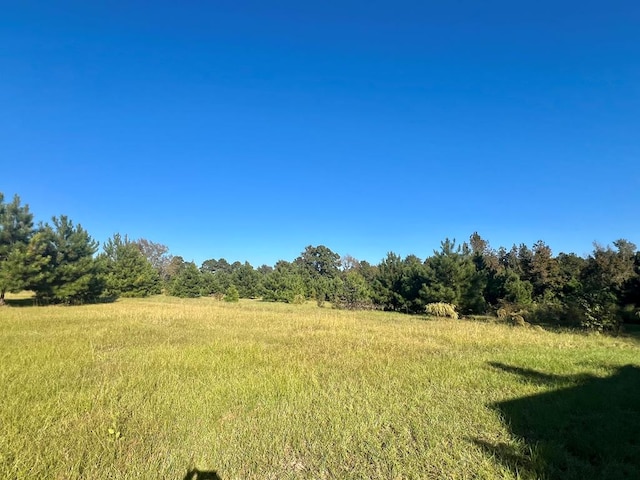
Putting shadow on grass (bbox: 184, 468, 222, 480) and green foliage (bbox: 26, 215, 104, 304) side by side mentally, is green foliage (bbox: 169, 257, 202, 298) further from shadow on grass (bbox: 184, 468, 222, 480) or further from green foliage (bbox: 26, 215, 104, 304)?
shadow on grass (bbox: 184, 468, 222, 480)

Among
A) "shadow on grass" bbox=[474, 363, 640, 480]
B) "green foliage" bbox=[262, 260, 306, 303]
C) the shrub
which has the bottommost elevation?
"shadow on grass" bbox=[474, 363, 640, 480]

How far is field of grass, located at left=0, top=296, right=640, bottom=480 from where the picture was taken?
9.43ft

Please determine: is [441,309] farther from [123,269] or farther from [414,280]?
[123,269]

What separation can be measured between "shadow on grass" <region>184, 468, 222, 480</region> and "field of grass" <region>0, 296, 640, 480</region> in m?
0.01

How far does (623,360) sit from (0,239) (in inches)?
1010

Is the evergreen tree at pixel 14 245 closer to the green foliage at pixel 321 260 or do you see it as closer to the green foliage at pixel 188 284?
the green foliage at pixel 188 284

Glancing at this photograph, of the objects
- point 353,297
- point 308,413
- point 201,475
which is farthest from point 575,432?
point 353,297

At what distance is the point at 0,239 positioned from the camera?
1836 cm

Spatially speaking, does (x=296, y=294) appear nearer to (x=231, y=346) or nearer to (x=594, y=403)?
(x=231, y=346)

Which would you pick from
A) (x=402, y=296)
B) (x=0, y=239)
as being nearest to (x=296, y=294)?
(x=402, y=296)

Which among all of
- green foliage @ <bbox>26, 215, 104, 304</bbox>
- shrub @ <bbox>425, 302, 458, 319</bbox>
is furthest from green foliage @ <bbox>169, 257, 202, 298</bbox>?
shrub @ <bbox>425, 302, 458, 319</bbox>

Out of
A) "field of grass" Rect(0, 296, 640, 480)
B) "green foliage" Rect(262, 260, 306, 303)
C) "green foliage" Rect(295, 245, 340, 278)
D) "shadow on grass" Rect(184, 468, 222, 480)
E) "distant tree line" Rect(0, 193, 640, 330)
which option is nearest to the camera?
"shadow on grass" Rect(184, 468, 222, 480)

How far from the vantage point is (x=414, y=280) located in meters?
23.2

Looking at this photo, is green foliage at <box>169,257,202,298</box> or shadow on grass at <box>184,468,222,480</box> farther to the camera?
green foliage at <box>169,257,202,298</box>
